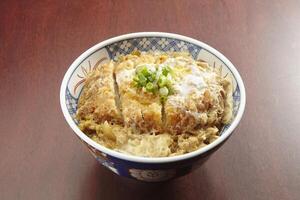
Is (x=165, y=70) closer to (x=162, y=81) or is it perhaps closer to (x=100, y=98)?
(x=162, y=81)

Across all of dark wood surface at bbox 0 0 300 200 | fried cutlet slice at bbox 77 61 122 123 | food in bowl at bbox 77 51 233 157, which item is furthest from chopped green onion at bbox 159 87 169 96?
dark wood surface at bbox 0 0 300 200

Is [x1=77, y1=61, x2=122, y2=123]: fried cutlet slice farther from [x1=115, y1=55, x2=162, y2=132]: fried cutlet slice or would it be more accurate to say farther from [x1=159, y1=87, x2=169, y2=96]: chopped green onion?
[x1=159, y1=87, x2=169, y2=96]: chopped green onion

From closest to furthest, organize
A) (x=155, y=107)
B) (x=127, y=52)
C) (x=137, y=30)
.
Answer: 1. (x=155, y=107)
2. (x=127, y=52)
3. (x=137, y=30)

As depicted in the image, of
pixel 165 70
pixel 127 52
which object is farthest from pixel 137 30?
pixel 165 70

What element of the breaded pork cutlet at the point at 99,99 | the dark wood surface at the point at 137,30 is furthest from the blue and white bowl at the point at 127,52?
the dark wood surface at the point at 137,30

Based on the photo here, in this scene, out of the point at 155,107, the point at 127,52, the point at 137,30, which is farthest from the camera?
the point at 137,30
